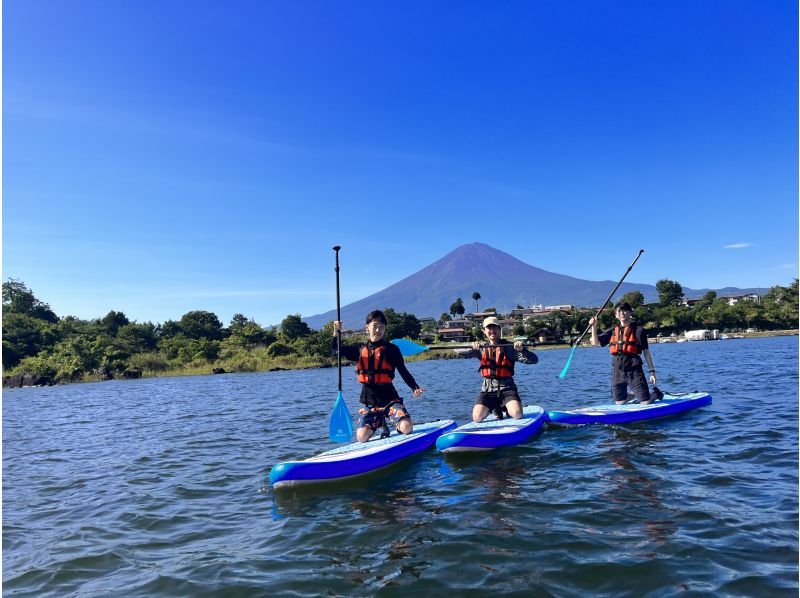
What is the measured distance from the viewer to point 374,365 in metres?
8.77

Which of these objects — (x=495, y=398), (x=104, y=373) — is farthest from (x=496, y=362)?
(x=104, y=373)

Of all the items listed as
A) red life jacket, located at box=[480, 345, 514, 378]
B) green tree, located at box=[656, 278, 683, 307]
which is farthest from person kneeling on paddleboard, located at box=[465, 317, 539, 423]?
green tree, located at box=[656, 278, 683, 307]

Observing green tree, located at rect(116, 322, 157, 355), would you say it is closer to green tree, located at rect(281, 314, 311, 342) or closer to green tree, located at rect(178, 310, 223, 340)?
green tree, located at rect(178, 310, 223, 340)

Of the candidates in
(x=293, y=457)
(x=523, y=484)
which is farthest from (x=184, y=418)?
(x=523, y=484)

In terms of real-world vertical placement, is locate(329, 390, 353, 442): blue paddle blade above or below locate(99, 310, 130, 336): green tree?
below

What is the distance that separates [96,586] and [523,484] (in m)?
5.05

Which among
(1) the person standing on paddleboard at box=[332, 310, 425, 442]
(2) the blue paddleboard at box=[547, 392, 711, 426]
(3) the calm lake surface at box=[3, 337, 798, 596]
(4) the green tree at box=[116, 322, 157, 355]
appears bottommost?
(3) the calm lake surface at box=[3, 337, 798, 596]

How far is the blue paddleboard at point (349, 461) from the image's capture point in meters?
7.14

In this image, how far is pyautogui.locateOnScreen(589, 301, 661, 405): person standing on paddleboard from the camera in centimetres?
1097

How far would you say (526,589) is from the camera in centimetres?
413

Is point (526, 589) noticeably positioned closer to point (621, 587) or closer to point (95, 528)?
point (621, 587)

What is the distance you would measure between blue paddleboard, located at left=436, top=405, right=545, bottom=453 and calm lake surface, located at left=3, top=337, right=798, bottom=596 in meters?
0.20

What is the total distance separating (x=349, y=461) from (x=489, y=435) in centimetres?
258

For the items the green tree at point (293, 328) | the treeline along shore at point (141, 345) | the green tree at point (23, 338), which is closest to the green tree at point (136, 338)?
the treeline along shore at point (141, 345)
